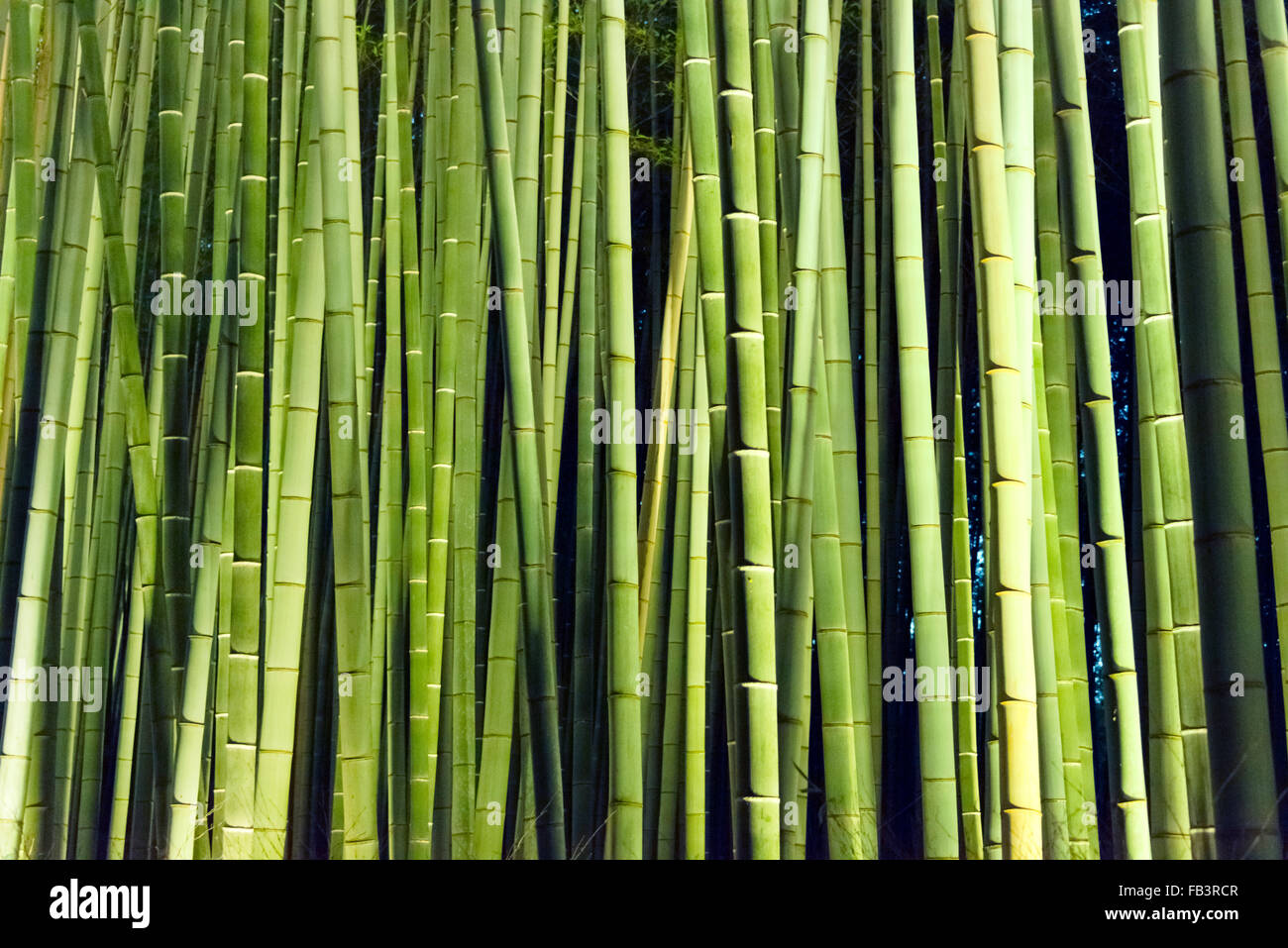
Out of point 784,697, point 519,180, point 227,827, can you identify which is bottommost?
point 227,827

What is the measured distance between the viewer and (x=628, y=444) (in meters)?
1.48

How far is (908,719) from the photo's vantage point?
9.45ft

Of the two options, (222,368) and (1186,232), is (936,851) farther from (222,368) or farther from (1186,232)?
(222,368)

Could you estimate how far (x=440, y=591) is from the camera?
1827 mm

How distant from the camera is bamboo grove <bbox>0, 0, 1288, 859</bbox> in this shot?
1256mm

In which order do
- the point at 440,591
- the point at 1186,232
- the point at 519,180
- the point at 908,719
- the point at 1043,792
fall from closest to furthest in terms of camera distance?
the point at 1186,232
the point at 1043,792
the point at 519,180
the point at 440,591
the point at 908,719

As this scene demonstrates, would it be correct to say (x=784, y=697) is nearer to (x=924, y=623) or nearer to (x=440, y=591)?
(x=924, y=623)

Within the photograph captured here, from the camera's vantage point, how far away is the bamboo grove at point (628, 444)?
1256mm

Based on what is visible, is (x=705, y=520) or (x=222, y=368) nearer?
(x=222, y=368)

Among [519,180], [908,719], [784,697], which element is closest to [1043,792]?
[784,697]

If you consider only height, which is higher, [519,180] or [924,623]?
[519,180]

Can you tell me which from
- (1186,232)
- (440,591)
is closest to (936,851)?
(1186,232)
